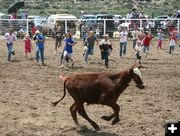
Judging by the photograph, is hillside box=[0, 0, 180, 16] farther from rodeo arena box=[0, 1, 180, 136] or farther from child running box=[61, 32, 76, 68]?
child running box=[61, 32, 76, 68]

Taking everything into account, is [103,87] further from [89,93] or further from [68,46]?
[68,46]

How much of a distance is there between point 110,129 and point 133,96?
327 cm

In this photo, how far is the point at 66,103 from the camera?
10070mm

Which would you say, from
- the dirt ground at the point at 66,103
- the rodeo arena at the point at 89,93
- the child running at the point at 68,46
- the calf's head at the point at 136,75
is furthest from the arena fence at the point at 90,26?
the calf's head at the point at 136,75

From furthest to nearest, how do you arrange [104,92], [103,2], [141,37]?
[103,2], [141,37], [104,92]

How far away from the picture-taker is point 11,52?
60.9ft

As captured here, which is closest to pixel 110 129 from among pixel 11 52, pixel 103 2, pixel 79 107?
pixel 79 107

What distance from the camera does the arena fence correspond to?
93.2ft

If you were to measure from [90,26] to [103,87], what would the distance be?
22.1m

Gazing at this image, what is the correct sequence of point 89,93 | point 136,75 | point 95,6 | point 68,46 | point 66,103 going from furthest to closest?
point 95,6
point 68,46
point 66,103
point 89,93
point 136,75

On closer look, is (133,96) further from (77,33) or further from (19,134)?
(77,33)

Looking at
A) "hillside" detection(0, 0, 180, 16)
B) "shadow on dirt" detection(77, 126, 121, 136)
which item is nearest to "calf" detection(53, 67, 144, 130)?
"shadow on dirt" detection(77, 126, 121, 136)

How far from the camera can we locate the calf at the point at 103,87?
7.34 m

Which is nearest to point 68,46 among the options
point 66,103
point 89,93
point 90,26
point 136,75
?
point 66,103
